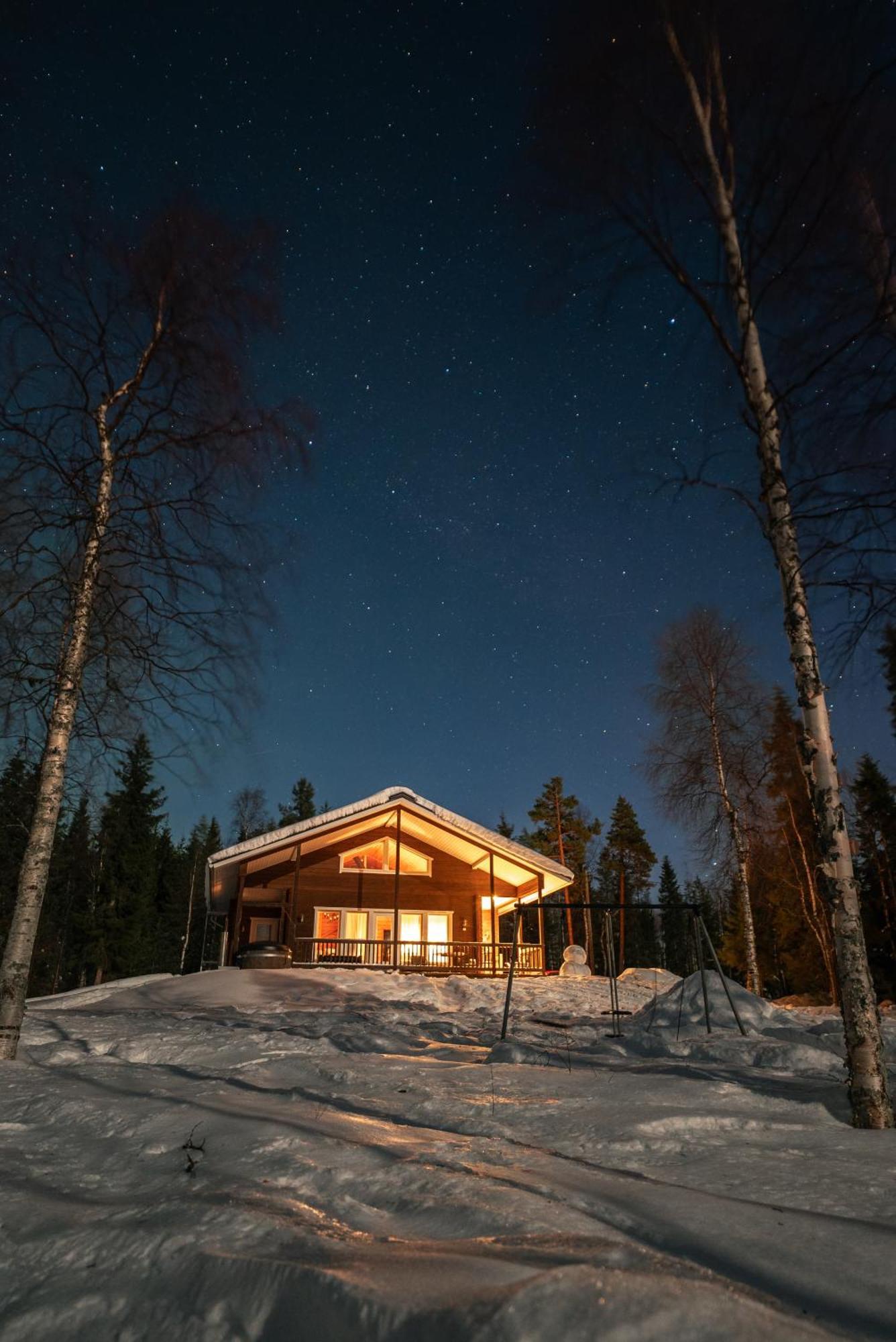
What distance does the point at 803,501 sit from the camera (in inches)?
220

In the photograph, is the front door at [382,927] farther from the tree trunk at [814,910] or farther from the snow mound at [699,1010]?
the snow mound at [699,1010]

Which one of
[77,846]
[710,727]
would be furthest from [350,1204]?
[77,846]

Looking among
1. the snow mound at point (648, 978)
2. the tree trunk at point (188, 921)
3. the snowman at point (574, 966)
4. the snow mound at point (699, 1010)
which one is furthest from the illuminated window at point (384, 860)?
the tree trunk at point (188, 921)

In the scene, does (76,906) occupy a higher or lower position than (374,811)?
lower

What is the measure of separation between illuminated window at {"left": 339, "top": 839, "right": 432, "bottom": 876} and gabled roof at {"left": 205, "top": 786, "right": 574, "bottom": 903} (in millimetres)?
675

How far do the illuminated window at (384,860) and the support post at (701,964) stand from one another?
16.3 meters

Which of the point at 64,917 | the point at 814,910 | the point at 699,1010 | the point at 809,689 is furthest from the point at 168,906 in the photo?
the point at 809,689

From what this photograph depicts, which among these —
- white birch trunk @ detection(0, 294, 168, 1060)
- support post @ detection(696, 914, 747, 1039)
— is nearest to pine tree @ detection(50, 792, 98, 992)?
white birch trunk @ detection(0, 294, 168, 1060)

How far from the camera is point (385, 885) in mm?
25422

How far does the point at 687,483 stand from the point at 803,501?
107 centimetres

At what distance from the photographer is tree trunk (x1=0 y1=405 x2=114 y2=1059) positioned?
20.7 feet

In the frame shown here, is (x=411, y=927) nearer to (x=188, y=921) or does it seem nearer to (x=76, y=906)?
(x=188, y=921)

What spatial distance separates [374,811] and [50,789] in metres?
15.8

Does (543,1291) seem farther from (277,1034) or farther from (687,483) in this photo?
(277,1034)
